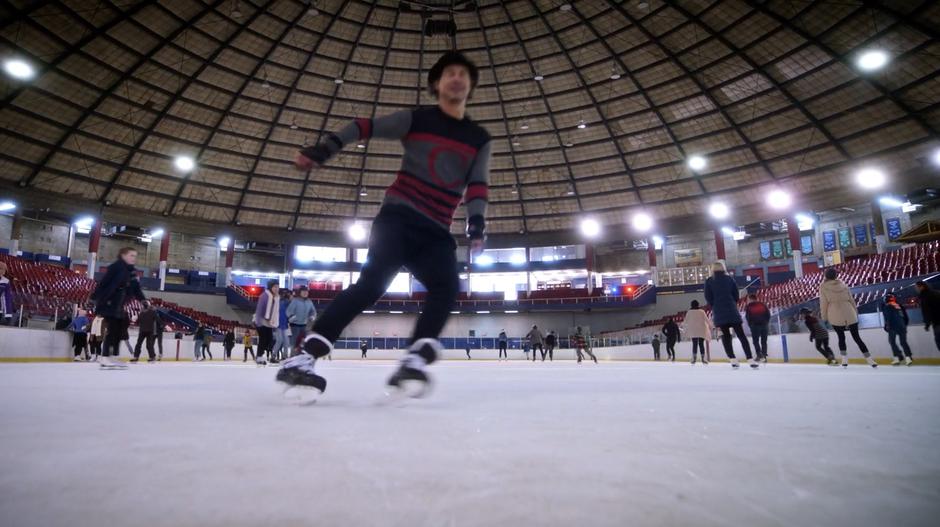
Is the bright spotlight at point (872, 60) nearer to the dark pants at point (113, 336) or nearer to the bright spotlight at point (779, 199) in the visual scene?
the bright spotlight at point (779, 199)

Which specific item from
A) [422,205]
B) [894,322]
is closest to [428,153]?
[422,205]

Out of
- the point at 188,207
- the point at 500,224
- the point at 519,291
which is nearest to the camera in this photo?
the point at 188,207

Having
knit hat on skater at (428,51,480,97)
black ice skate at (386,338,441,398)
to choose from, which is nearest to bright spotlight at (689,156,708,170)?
knit hat on skater at (428,51,480,97)

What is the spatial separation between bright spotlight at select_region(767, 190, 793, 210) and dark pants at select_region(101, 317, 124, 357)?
3205 cm

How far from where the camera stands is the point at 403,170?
10.1ft

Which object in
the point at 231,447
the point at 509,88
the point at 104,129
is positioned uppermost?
the point at 509,88

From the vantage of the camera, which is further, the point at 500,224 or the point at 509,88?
the point at 500,224

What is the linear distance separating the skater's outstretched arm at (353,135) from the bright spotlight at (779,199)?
32526 mm

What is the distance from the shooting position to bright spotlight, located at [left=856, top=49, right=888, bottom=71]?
22375 millimetres

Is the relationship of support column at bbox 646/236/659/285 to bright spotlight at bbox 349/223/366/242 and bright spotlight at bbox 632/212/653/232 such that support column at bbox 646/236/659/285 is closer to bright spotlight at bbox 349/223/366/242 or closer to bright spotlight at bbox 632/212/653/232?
bright spotlight at bbox 632/212/653/232

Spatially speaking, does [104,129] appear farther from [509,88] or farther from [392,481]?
[392,481]

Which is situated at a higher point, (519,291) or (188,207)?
(188,207)

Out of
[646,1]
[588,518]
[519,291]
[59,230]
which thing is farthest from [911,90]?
[59,230]

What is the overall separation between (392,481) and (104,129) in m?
33.8
